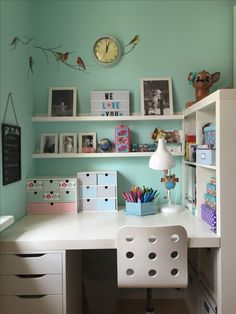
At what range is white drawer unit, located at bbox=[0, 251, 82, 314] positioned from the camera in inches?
60.0

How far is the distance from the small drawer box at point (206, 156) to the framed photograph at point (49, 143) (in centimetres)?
112

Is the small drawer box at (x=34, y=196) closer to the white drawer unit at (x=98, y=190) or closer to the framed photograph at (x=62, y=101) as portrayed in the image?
the white drawer unit at (x=98, y=190)

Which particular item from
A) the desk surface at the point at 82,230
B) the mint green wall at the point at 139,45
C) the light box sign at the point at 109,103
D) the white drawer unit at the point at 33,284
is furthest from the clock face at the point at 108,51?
the white drawer unit at the point at 33,284

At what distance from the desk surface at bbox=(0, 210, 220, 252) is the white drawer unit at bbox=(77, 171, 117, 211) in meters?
0.07

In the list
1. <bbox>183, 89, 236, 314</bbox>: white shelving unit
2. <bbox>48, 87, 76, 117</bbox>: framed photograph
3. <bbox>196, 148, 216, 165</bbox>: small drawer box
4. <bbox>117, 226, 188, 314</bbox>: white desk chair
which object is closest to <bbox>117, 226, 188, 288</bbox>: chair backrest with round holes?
<bbox>117, 226, 188, 314</bbox>: white desk chair

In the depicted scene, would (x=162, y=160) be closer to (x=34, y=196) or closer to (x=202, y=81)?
(x=202, y=81)

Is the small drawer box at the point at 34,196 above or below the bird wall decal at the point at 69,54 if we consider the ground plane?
below

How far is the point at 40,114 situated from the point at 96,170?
651mm

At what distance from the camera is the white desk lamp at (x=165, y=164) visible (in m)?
2.00

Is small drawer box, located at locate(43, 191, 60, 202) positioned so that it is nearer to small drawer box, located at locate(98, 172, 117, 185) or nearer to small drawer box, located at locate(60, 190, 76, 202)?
small drawer box, located at locate(60, 190, 76, 202)

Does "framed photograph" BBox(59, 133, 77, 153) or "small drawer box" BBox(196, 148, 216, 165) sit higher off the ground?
"framed photograph" BBox(59, 133, 77, 153)

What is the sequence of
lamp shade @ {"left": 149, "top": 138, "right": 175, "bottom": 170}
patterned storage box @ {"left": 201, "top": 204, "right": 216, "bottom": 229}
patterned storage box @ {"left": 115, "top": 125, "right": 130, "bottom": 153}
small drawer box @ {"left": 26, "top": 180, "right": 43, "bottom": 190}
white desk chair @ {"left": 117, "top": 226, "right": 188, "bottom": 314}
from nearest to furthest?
white desk chair @ {"left": 117, "top": 226, "right": 188, "bottom": 314} → patterned storage box @ {"left": 201, "top": 204, "right": 216, "bottom": 229} → lamp shade @ {"left": 149, "top": 138, "right": 175, "bottom": 170} → small drawer box @ {"left": 26, "top": 180, "right": 43, "bottom": 190} → patterned storage box @ {"left": 115, "top": 125, "right": 130, "bottom": 153}

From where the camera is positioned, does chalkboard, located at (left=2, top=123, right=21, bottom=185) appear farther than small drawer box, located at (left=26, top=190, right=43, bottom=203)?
No

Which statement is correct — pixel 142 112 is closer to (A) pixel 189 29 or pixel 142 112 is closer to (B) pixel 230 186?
(A) pixel 189 29
